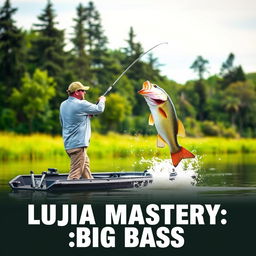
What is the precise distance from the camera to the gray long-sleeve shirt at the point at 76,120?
17.8 m

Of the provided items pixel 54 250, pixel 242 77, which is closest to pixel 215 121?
pixel 242 77

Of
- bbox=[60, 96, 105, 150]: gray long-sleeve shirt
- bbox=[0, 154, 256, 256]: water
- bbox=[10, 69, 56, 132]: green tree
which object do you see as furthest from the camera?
bbox=[10, 69, 56, 132]: green tree

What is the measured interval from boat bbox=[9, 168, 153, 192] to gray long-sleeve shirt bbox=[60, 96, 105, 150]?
2.42 feet

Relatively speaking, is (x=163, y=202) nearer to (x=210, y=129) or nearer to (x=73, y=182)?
(x=73, y=182)

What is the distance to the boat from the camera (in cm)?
1788

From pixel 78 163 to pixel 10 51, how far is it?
4330 centimetres

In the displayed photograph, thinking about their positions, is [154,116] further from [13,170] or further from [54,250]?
[13,170]

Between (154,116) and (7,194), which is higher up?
(154,116)

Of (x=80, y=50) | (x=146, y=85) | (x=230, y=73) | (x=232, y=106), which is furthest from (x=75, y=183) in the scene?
(x=230, y=73)

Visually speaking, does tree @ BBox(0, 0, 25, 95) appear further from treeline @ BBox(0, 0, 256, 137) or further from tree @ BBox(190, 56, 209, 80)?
tree @ BBox(190, 56, 209, 80)

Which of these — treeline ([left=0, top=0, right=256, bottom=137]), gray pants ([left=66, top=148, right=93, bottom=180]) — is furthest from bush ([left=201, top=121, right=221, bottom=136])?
gray pants ([left=66, top=148, right=93, bottom=180])

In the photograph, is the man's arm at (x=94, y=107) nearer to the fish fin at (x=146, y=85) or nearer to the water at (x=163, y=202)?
the fish fin at (x=146, y=85)

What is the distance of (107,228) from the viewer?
48.4ft

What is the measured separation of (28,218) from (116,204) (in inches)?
73.6
